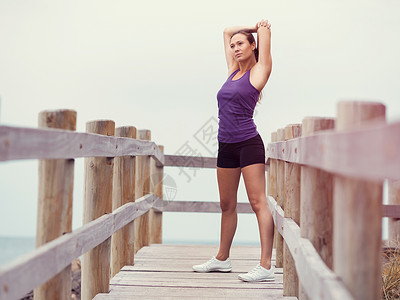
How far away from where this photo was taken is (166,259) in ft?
19.4

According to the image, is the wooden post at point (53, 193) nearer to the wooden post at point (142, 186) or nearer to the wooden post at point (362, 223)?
the wooden post at point (362, 223)

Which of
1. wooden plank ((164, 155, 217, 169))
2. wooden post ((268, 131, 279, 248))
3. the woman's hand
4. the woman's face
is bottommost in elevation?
wooden post ((268, 131, 279, 248))

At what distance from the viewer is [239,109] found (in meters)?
4.55

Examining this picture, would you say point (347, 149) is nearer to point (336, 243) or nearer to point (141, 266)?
point (336, 243)

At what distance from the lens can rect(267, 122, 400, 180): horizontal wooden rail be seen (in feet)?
4.97

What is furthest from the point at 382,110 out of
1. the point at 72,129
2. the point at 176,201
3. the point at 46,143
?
the point at 176,201

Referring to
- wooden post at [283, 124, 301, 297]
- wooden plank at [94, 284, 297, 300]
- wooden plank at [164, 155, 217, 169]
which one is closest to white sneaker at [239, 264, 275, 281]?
wooden plank at [94, 284, 297, 300]

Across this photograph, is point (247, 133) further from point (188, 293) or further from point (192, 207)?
point (192, 207)

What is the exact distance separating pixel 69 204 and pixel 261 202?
1.96 meters

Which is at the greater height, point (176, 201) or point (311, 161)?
point (311, 161)

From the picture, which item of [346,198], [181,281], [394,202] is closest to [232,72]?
[181,281]

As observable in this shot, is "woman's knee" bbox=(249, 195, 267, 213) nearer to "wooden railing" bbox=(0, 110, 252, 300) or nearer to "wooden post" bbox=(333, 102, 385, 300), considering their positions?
"wooden railing" bbox=(0, 110, 252, 300)

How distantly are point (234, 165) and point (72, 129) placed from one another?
189cm

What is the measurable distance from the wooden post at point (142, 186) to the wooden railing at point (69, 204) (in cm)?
51
